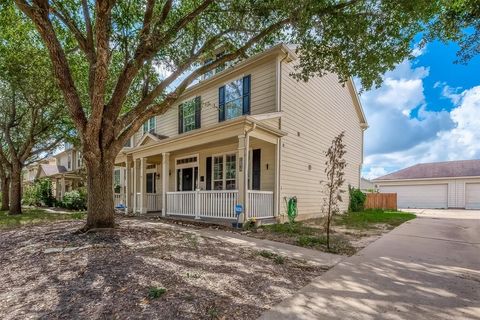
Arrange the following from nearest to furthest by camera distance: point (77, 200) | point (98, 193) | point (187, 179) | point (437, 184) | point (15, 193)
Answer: point (98, 193), point (187, 179), point (15, 193), point (77, 200), point (437, 184)

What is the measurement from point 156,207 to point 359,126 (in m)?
12.9

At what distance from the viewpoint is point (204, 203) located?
32.8ft

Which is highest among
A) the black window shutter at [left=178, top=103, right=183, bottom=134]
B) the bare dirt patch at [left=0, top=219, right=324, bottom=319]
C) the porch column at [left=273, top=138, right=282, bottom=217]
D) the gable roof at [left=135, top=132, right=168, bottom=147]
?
the black window shutter at [left=178, top=103, right=183, bottom=134]

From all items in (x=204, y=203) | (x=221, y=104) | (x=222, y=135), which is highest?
(x=221, y=104)

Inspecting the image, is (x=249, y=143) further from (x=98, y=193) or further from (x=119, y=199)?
(x=119, y=199)

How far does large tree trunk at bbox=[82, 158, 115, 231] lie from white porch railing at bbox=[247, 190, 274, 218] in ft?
13.2

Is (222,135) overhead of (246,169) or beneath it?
overhead

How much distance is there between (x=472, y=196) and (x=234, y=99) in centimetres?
2360

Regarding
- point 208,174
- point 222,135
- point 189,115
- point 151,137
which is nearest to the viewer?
point 222,135

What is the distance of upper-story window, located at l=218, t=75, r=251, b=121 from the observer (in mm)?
11047

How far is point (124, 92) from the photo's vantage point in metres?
6.77

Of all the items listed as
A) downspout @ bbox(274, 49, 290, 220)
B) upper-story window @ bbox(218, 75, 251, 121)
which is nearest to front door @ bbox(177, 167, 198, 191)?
upper-story window @ bbox(218, 75, 251, 121)

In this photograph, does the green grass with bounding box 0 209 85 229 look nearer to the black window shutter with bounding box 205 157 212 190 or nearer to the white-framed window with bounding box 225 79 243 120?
the black window shutter with bounding box 205 157 212 190

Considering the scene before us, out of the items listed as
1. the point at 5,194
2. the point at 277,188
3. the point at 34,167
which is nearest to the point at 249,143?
the point at 277,188
